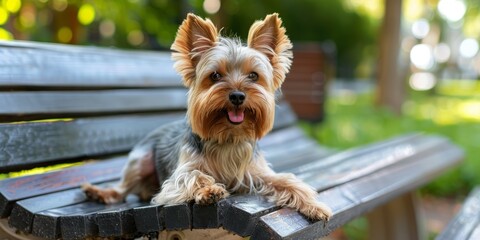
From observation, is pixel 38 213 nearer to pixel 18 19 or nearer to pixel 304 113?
pixel 18 19

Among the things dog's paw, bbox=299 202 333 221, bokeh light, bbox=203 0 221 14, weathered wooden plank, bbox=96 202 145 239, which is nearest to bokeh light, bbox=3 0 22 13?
weathered wooden plank, bbox=96 202 145 239

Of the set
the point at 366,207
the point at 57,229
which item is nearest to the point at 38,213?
the point at 57,229

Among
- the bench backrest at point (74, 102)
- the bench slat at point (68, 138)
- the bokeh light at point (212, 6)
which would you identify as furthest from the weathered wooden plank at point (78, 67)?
the bokeh light at point (212, 6)

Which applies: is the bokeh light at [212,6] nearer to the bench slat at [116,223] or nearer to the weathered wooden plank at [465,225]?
the weathered wooden plank at [465,225]

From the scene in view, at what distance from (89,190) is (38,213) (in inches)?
20.3

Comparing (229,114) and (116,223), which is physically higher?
(229,114)

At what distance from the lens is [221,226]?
250cm

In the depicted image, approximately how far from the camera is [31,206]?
9.93 ft

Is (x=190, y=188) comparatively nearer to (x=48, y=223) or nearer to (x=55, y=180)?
(x=48, y=223)

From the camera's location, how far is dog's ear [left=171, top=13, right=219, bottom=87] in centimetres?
296

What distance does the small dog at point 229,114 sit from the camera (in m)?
2.77

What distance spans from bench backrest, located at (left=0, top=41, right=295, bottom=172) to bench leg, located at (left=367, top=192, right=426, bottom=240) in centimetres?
229

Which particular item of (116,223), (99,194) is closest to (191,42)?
(116,223)

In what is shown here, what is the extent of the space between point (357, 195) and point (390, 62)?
36.9ft
